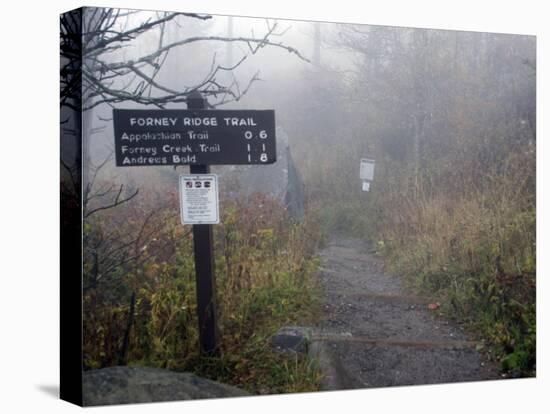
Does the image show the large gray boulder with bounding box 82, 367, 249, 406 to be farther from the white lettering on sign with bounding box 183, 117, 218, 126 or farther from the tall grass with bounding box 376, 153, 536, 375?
the tall grass with bounding box 376, 153, 536, 375

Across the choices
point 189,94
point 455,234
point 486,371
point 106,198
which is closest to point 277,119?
point 189,94

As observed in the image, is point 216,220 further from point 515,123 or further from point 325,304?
point 515,123

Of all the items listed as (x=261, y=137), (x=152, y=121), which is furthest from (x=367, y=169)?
(x=152, y=121)

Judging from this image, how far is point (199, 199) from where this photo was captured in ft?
22.2

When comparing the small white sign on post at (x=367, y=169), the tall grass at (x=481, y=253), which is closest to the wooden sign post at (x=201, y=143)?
the small white sign on post at (x=367, y=169)

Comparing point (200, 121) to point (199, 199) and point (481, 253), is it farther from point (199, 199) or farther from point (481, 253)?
point (481, 253)

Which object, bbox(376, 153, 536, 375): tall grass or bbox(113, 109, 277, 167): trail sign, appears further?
bbox(376, 153, 536, 375): tall grass

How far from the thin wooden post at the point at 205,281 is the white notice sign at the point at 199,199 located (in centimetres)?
4


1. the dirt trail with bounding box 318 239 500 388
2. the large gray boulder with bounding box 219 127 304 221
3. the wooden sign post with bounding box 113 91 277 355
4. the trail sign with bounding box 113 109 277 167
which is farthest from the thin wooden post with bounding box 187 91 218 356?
the dirt trail with bounding box 318 239 500 388

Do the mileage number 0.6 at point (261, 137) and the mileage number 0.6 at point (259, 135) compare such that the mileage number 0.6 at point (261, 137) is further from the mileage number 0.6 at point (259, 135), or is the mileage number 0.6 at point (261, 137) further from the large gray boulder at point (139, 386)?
the large gray boulder at point (139, 386)

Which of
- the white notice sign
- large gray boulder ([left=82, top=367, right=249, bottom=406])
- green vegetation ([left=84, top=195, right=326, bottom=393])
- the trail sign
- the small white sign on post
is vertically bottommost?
large gray boulder ([left=82, top=367, right=249, bottom=406])

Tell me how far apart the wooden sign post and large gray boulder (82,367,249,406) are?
0.28 meters

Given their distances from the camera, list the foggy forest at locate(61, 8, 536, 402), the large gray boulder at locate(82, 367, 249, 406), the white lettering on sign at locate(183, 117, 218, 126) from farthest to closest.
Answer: the white lettering on sign at locate(183, 117, 218, 126)
the foggy forest at locate(61, 8, 536, 402)
the large gray boulder at locate(82, 367, 249, 406)

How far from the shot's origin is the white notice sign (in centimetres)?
673
